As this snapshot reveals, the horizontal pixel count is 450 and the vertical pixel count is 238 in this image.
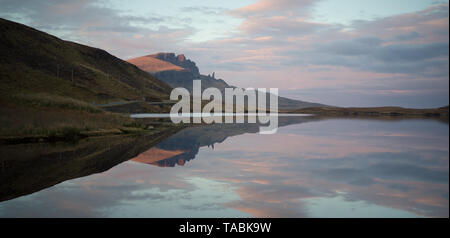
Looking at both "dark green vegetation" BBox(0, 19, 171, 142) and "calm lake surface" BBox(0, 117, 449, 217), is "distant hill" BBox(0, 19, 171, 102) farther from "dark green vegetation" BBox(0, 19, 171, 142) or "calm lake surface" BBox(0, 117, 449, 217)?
"calm lake surface" BBox(0, 117, 449, 217)

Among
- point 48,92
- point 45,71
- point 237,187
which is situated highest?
point 45,71

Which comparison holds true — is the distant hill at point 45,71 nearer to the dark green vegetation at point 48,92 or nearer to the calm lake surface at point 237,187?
the dark green vegetation at point 48,92

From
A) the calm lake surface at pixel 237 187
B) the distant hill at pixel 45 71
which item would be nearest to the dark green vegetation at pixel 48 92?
the distant hill at pixel 45 71

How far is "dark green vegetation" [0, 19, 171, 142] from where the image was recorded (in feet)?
106

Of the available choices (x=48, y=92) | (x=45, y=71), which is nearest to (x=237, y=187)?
(x=48, y=92)

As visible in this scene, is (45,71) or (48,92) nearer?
(48,92)

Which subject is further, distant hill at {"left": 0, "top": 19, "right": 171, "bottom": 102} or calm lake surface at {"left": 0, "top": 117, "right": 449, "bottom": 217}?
distant hill at {"left": 0, "top": 19, "right": 171, "bottom": 102}

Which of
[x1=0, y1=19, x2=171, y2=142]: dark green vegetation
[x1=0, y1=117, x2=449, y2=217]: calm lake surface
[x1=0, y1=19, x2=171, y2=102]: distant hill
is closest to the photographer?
[x1=0, y1=117, x2=449, y2=217]: calm lake surface

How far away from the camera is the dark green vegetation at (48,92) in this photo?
32.3m

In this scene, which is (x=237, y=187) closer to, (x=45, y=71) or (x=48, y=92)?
(x=48, y=92)

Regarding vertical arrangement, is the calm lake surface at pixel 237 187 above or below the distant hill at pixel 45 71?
below

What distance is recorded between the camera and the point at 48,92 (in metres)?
108

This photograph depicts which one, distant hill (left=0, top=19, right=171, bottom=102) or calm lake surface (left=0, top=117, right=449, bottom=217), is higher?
distant hill (left=0, top=19, right=171, bottom=102)

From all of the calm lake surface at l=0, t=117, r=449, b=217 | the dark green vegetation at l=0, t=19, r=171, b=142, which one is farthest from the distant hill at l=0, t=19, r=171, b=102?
the calm lake surface at l=0, t=117, r=449, b=217
